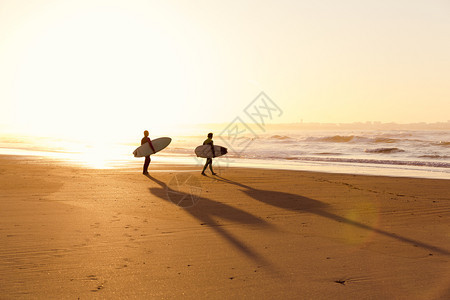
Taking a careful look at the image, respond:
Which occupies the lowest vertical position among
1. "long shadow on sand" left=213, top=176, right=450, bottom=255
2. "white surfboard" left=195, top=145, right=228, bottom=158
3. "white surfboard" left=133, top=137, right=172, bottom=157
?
"long shadow on sand" left=213, top=176, right=450, bottom=255

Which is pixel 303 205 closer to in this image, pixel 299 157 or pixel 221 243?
pixel 221 243

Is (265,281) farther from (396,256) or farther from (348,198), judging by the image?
(348,198)

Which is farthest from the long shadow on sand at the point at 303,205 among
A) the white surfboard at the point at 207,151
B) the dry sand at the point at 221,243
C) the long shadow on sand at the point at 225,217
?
the white surfboard at the point at 207,151

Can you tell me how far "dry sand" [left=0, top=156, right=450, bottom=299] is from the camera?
4.82 metres

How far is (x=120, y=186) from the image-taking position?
42.6ft

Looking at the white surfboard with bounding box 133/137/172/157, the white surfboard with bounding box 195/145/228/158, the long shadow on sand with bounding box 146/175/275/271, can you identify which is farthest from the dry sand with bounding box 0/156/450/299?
the white surfboard with bounding box 133/137/172/157

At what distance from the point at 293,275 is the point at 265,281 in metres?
0.44

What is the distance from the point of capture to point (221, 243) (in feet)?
21.9

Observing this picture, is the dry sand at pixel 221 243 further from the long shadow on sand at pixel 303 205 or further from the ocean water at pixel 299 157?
the ocean water at pixel 299 157

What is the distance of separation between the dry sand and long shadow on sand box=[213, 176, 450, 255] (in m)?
0.03

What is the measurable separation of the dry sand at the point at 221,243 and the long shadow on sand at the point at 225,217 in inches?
0.9

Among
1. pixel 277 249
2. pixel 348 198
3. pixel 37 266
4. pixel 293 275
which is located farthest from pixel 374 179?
pixel 37 266

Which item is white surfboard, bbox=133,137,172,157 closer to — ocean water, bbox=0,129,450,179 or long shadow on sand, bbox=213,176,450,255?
ocean water, bbox=0,129,450,179

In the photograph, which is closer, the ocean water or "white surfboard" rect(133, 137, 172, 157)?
"white surfboard" rect(133, 137, 172, 157)
